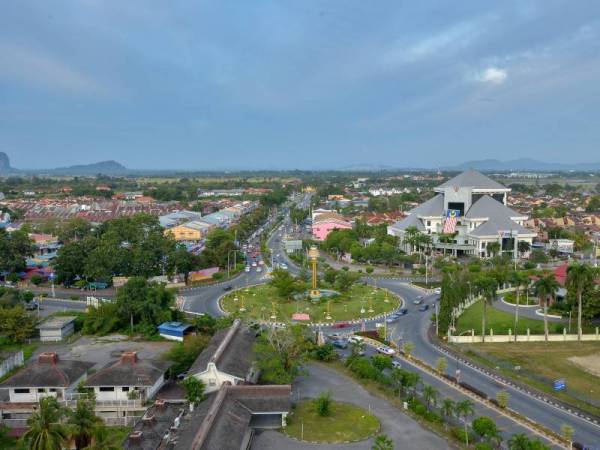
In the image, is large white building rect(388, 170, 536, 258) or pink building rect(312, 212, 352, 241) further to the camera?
pink building rect(312, 212, 352, 241)

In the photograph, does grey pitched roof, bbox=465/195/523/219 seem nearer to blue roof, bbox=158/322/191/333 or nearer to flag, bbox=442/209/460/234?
flag, bbox=442/209/460/234

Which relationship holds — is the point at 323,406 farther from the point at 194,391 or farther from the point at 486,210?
the point at 486,210

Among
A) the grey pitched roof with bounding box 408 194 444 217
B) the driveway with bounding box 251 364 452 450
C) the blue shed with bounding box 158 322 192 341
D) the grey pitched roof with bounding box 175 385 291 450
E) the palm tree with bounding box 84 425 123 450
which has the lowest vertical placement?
the driveway with bounding box 251 364 452 450

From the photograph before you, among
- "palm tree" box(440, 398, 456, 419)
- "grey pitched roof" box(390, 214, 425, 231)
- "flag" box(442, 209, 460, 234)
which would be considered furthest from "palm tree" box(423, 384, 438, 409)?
"grey pitched roof" box(390, 214, 425, 231)

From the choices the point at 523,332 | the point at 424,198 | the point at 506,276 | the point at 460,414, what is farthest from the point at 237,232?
the point at 424,198

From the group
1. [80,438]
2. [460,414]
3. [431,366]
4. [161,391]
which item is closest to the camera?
[80,438]

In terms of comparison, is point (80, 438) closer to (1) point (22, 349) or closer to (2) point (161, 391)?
(2) point (161, 391)

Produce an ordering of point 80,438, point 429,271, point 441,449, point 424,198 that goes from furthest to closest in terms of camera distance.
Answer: point 424,198, point 429,271, point 441,449, point 80,438

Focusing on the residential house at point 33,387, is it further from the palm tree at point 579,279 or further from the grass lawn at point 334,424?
the palm tree at point 579,279
